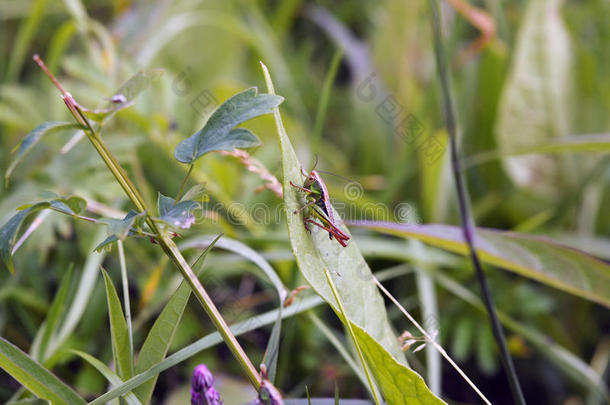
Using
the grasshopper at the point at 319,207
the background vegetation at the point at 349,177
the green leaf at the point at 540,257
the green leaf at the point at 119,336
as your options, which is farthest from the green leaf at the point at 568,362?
the green leaf at the point at 119,336

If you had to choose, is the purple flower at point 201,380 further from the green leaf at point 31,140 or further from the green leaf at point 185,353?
the green leaf at point 31,140

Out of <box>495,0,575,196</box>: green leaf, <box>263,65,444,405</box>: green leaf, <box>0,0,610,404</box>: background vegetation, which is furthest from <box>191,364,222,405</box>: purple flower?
<box>495,0,575,196</box>: green leaf

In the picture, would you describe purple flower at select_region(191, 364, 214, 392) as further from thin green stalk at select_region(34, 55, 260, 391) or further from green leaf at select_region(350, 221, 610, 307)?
green leaf at select_region(350, 221, 610, 307)

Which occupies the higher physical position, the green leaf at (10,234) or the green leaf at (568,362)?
the green leaf at (10,234)

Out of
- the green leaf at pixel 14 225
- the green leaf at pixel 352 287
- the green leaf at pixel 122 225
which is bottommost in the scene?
the green leaf at pixel 352 287

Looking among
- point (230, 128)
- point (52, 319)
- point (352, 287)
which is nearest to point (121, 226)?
point (230, 128)

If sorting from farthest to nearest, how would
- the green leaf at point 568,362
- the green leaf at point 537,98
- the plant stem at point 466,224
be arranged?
the green leaf at point 537,98 → the green leaf at point 568,362 → the plant stem at point 466,224

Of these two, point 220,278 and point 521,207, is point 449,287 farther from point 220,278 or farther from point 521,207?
point 220,278
